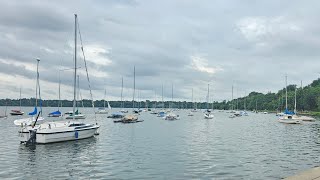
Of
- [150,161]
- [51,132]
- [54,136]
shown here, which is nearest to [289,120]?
[54,136]

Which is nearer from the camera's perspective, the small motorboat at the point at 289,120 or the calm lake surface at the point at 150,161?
the calm lake surface at the point at 150,161

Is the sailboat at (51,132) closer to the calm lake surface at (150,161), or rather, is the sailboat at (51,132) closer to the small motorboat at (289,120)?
the calm lake surface at (150,161)

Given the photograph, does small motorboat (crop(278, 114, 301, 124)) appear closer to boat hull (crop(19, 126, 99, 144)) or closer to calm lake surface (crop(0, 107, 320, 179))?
calm lake surface (crop(0, 107, 320, 179))

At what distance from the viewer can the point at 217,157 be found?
125 ft

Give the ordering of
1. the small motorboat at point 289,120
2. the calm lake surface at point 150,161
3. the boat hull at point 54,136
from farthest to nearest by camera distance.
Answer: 1. the small motorboat at point 289,120
2. the boat hull at point 54,136
3. the calm lake surface at point 150,161

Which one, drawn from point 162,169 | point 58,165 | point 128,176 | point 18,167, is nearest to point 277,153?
Result: point 162,169

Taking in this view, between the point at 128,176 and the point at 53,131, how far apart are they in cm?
2451

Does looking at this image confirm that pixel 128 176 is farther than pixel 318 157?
No

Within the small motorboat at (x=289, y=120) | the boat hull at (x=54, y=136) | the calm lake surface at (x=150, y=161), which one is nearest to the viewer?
the calm lake surface at (x=150, y=161)

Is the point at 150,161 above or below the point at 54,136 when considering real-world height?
below

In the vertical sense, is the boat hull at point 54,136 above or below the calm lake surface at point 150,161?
above

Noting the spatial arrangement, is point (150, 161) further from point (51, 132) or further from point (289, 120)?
point (289, 120)

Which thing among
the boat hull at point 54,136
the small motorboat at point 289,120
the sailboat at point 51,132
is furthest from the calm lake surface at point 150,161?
the small motorboat at point 289,120

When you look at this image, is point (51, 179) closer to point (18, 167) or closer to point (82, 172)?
point (82, 172)
